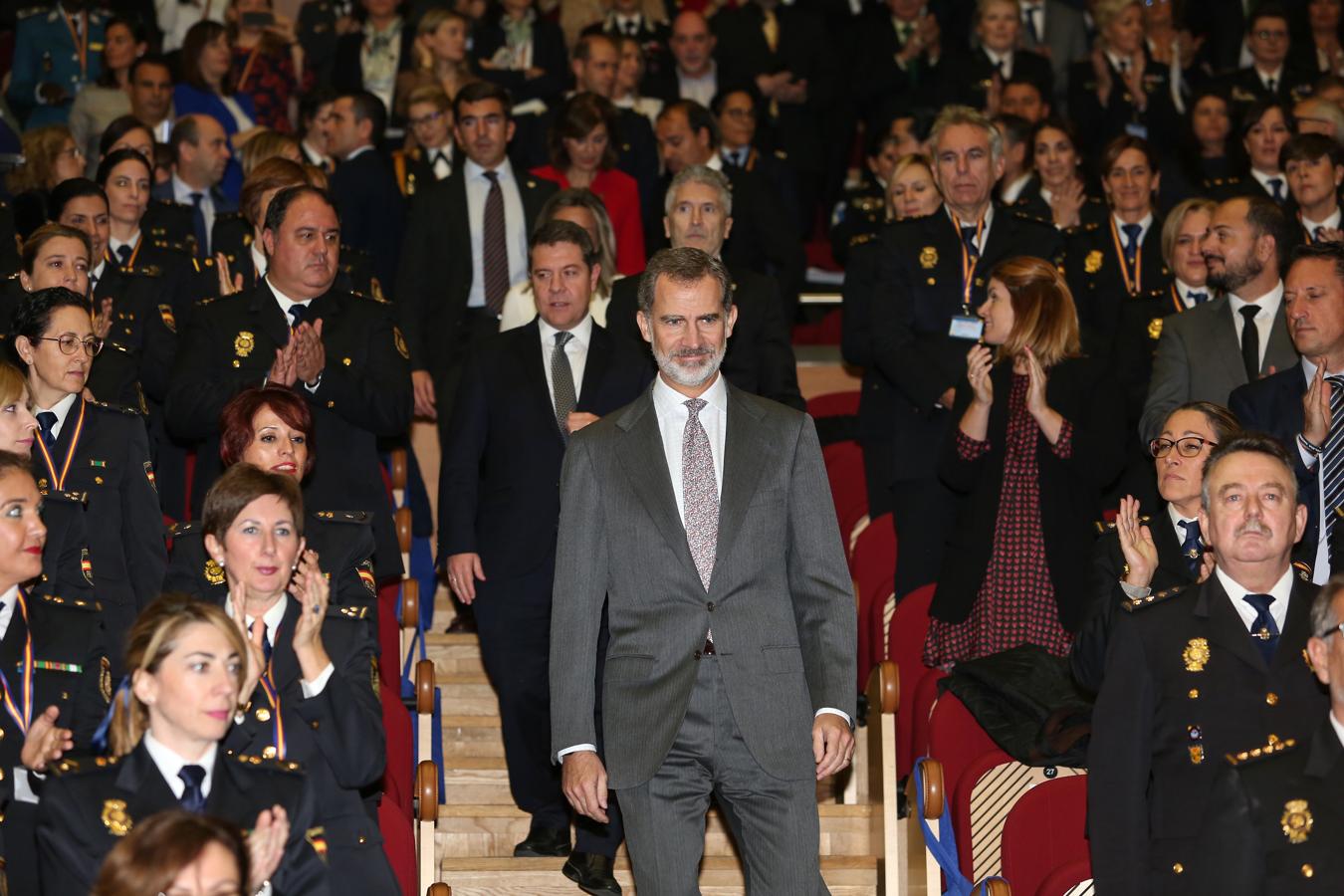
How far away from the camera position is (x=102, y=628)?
4438 mm

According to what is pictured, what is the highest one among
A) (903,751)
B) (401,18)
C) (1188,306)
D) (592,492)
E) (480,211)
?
(401,18)

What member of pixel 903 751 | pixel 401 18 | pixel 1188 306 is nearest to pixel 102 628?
pixel 903 751

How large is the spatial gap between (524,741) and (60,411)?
157cm

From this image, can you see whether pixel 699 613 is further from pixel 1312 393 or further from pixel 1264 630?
pixel 1312 393

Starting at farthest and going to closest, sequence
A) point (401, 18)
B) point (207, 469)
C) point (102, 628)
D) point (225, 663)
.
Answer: point (401, 18), point (207, 469), point (102, 628), point (225, 663)

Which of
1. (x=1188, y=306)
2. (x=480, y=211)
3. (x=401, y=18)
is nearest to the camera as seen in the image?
(x=1188, y=306)

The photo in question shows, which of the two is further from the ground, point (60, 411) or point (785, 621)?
point (60, 411)

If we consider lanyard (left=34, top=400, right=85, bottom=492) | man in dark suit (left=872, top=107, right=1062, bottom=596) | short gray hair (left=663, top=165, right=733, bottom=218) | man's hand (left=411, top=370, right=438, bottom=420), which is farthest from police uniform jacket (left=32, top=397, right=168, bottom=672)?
man in dark suit (left=872, top=107, right=1062, bottom=596)

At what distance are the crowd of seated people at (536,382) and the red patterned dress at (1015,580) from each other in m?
0.01

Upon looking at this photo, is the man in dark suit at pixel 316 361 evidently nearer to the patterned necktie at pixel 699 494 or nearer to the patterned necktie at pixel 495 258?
the patterned necktie at pixel 699 494

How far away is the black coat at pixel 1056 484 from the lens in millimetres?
5379

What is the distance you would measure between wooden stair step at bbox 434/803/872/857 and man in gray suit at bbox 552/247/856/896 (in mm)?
1399

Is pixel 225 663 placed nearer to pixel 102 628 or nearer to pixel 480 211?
pixel 102 628

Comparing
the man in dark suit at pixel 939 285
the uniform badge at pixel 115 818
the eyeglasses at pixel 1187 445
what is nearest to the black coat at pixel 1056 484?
the man in dark suit at pixel 939 285
